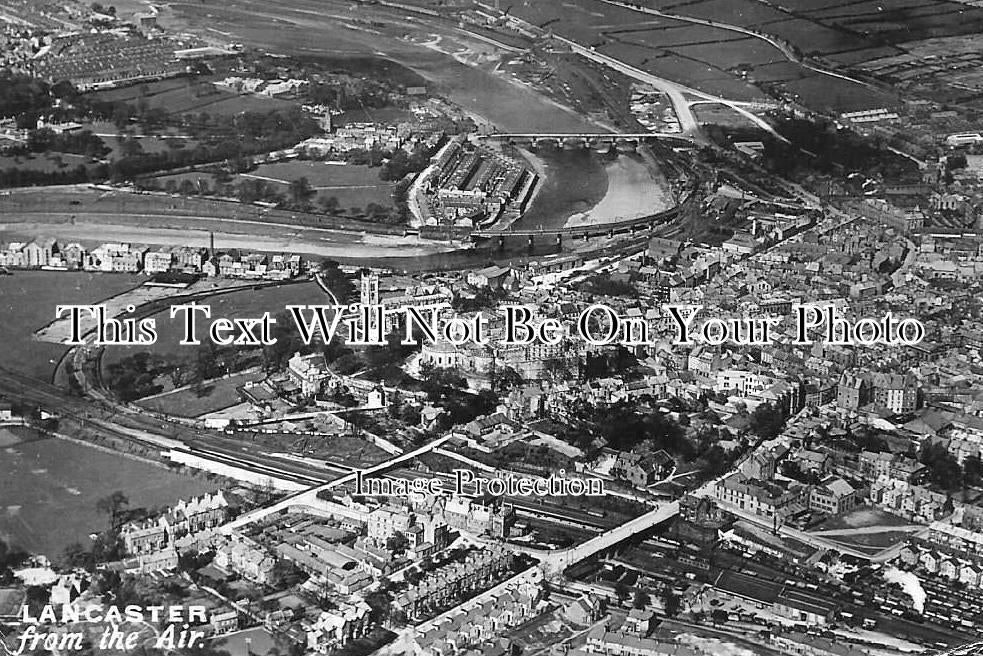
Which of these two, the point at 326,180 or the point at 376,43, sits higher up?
the point at 376,43

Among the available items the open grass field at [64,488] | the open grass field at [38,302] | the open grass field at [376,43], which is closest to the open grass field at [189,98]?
the open grass field at [376,43]

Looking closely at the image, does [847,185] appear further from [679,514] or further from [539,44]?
[679,514]

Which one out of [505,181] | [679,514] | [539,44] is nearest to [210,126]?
[505,181]

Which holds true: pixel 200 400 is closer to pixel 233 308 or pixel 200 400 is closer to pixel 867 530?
pixel 233 308

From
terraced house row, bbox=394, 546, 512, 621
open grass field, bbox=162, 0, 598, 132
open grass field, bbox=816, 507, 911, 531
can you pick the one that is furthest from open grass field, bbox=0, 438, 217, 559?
open grass field, bbox=162, 0, 598, 132

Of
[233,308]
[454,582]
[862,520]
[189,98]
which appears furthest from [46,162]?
[862,520]

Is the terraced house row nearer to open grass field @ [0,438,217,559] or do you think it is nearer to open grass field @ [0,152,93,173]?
open grass field @ [0,438,217,559]
